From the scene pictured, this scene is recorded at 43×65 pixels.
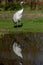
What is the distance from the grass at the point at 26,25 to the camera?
1895 cm

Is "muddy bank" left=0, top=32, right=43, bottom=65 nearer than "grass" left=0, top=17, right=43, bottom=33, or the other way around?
"muddy bank" left=0, top=32, right=43, bottom=65

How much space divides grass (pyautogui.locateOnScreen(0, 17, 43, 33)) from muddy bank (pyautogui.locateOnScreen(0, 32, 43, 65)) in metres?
0.97

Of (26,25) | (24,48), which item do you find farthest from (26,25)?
(24,48)

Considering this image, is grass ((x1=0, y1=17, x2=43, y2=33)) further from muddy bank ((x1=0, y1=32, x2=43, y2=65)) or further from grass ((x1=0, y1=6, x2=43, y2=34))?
muddy bank ((x1=0, y1=32, x2=43, y2=65))

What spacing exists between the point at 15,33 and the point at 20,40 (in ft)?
7.54

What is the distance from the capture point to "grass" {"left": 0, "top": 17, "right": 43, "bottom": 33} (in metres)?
18.9

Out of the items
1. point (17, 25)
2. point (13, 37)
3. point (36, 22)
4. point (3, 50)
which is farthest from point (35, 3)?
point (3, 50)

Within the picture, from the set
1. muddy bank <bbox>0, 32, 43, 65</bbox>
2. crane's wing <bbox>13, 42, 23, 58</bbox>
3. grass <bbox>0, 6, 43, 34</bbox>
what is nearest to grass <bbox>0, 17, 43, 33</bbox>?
grass <bbox>0, 6, 43, 34</bbox>

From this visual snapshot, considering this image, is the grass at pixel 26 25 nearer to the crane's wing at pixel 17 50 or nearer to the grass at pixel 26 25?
the grass at pixel 26 25

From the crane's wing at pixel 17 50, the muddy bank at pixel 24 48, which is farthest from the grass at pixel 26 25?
the crane's wing at pixel 17 50

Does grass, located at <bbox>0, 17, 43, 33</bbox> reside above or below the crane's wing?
below

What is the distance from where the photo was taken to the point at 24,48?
45.5ft

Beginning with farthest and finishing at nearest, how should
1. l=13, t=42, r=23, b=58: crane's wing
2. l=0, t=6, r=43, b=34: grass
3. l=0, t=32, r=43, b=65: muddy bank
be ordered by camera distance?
l=0, t=6, r=43, b=34: grass, l=13, t=42, r=23, b=58: crane's wing, l=0, t=32, r=43, b=65: muddy bank

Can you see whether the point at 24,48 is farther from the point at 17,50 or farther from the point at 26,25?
the point at 26,25
